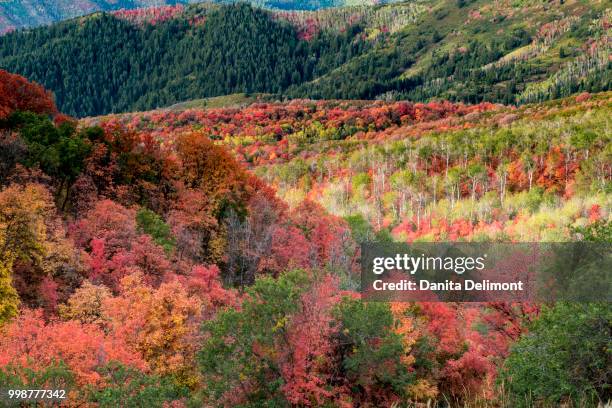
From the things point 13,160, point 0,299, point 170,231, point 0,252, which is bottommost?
point 0,299

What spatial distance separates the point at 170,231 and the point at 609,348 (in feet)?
200

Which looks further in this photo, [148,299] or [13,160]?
[13,160]

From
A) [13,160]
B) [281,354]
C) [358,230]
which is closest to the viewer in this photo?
[281,354]

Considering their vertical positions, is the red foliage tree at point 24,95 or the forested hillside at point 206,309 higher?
the red foliage tree at point 24,95

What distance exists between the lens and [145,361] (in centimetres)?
4619

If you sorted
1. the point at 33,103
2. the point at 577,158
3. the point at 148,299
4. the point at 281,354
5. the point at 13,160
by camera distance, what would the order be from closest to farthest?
the point at 281,354 → the point at 148,299 → the point at 13,160 → the point at 33,103 → the point at 577,158

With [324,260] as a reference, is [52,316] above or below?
below

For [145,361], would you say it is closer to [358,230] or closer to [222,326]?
[222,326]

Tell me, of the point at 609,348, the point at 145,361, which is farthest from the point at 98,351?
the point at 609,348

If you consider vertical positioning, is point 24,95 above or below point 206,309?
above

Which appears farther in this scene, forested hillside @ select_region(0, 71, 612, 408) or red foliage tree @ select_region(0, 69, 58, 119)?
red foliage tree @ select_region(0, 69, 58, 119)

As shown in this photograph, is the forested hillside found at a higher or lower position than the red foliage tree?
lower

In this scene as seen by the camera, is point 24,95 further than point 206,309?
Yes

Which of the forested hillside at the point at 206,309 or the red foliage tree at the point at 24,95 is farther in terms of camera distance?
the red foliage tree at the point at 24,95
